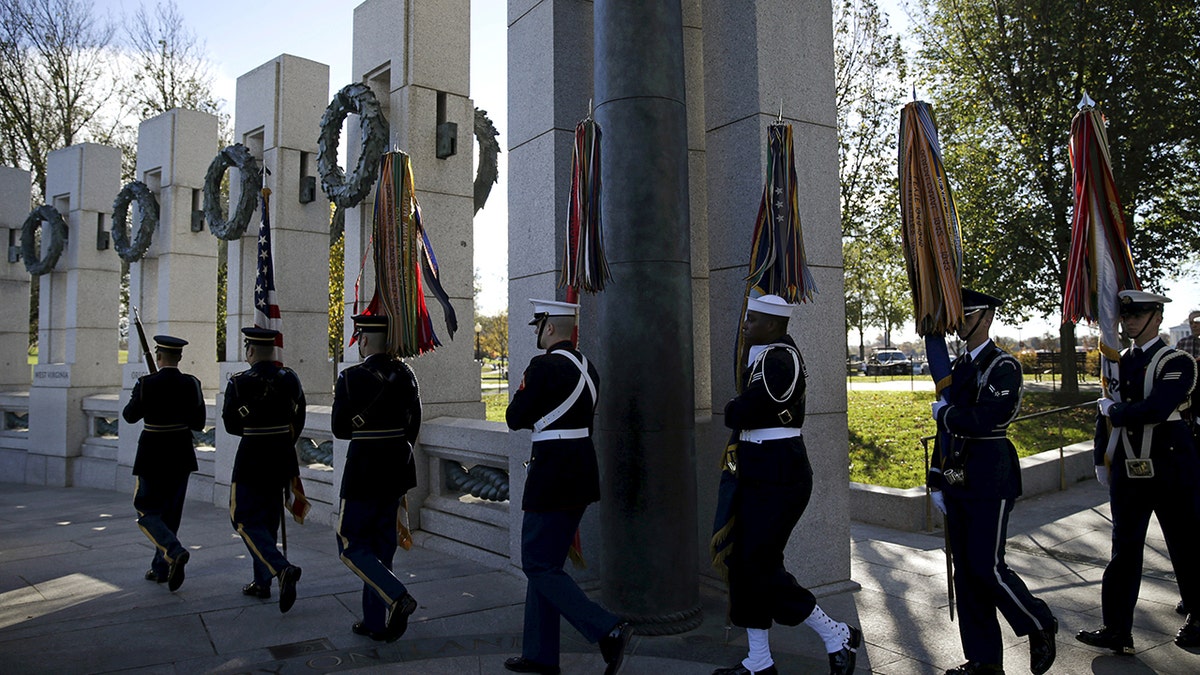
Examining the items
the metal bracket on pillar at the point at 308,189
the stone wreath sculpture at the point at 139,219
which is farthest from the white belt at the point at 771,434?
the stone wreath sculpture at the point at 139,219

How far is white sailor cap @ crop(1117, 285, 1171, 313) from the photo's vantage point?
15.3 feet

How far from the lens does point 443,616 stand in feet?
18.5

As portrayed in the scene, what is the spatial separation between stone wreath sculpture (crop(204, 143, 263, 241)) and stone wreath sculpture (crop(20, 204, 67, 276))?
463cm

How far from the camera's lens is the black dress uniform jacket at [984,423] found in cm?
420

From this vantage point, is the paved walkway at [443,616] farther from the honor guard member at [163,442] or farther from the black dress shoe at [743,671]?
the honor guard member at [163,442]

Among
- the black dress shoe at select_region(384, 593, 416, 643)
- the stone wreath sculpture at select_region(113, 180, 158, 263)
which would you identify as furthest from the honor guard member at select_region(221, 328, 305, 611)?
the stone wreath sculpture at select_region(113, 180, 158, 263)

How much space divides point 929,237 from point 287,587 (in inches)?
186

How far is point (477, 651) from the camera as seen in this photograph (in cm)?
494

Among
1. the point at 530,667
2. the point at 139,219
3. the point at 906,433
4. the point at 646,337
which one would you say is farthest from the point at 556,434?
the point at 139,219

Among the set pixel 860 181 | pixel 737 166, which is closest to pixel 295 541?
pixel 737 166

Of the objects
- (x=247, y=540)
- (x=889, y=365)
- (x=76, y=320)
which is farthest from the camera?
(x=889, y=365)

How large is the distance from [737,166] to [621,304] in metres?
1.57

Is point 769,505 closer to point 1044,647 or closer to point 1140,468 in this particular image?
point 1044,647

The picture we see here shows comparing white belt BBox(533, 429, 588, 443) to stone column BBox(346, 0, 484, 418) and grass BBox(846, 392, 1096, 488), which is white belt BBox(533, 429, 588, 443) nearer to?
stone column BBox(346, 0, 484, 418)
